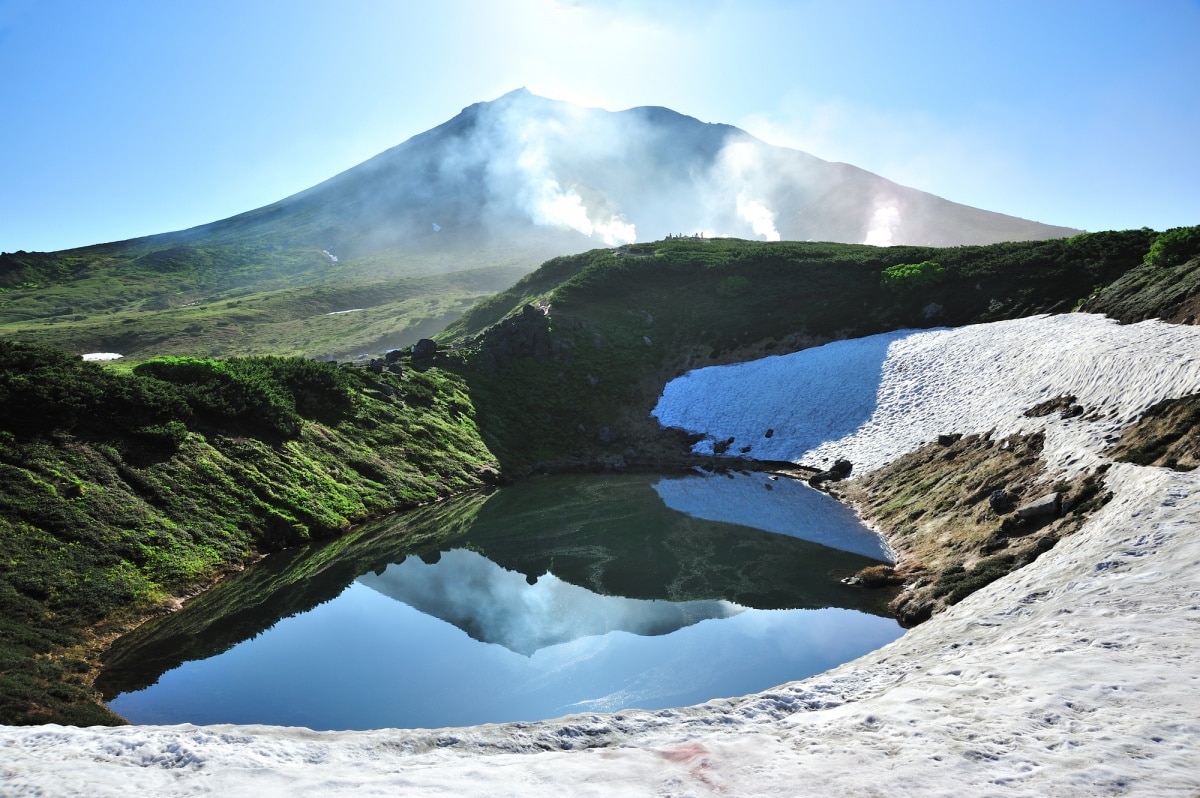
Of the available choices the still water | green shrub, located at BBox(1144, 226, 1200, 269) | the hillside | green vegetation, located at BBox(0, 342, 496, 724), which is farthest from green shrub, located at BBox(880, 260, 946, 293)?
the hillside

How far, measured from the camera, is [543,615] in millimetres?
25547

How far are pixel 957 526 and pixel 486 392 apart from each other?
3780 centimetres

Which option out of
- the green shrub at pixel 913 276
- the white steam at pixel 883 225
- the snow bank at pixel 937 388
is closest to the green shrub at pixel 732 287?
the green shrub at pixel 913 276

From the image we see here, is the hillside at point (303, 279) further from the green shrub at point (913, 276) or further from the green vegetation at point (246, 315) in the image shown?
the green shrub at point (913, 276)

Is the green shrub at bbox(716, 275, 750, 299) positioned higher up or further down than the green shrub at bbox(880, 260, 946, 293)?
higher up

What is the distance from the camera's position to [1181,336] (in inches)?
1150

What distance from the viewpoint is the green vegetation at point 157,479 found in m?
23.1

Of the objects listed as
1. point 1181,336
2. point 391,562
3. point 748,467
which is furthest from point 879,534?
point 391,562

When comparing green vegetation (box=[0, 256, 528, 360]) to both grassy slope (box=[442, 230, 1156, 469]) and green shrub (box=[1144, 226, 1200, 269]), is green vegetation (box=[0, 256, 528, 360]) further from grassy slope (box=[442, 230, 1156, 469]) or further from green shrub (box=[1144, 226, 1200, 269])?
green shrub (box=[1144, 226, 1200, 269])

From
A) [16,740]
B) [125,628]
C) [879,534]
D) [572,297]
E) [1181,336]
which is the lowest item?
[879,534]

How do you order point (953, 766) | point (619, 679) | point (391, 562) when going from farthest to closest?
point (391, 562)
point (619, 679)
point (953, 766)

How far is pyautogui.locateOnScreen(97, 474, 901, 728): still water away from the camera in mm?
18750

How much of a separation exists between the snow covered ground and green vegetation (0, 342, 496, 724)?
23.7 ft

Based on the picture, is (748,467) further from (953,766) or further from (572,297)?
(953,766)
